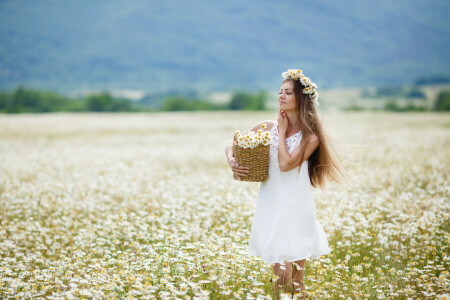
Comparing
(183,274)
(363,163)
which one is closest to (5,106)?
(363,163)

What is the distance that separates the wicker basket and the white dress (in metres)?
0.13

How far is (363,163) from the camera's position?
1450 centimetres

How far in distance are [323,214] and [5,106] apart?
298 ft

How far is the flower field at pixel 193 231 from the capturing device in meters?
5.05

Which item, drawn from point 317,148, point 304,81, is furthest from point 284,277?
point 304,81

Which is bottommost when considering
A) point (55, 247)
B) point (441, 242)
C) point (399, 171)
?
point (55, 247)

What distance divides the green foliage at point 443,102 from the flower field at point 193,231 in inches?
2562

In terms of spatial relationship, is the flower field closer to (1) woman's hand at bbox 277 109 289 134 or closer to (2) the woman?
(2) the woman

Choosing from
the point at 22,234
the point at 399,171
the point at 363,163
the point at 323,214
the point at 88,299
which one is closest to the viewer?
the point at 88,299

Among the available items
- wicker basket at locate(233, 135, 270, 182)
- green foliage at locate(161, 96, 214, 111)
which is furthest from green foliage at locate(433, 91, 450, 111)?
wicker basket at locate(233, 135, 270, 182)

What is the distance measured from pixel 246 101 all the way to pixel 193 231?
83.1m

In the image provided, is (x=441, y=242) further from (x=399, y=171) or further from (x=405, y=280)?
(x=399, y=171)

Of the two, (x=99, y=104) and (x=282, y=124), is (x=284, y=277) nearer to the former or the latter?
(x=282, y=124)

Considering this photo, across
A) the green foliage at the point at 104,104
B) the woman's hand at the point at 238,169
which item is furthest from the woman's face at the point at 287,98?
the green foliage at the point at 104,104
